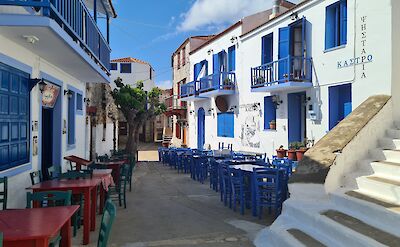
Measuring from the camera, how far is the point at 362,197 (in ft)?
16.2

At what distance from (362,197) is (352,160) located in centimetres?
115

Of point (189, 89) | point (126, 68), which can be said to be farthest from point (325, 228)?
point (126, 68)

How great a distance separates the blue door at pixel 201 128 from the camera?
2280cm

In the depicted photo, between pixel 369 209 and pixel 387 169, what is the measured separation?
1.19 metres

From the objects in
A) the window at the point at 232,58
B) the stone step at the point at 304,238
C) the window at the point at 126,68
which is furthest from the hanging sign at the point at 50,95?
the window at the point at 126,68

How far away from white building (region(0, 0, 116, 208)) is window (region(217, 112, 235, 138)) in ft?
29.8

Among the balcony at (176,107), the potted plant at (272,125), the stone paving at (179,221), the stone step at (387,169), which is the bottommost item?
the stone paving at (179,221)

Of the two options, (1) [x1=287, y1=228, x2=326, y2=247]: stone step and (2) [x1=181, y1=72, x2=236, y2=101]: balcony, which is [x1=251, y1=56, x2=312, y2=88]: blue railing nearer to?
(2) [x1=181, y1=72, x2=236, y2=101]: balcony

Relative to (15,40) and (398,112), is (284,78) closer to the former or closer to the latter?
(398,112)

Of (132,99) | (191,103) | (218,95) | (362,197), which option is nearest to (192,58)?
(191,103)

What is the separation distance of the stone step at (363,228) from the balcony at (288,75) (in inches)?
311

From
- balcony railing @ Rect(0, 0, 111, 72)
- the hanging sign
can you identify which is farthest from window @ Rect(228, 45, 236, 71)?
the hanging sign

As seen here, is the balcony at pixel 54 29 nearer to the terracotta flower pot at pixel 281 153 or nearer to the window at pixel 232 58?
the terracotta flower pot at pixel 281 153

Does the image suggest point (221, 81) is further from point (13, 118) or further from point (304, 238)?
point (304, 238)
